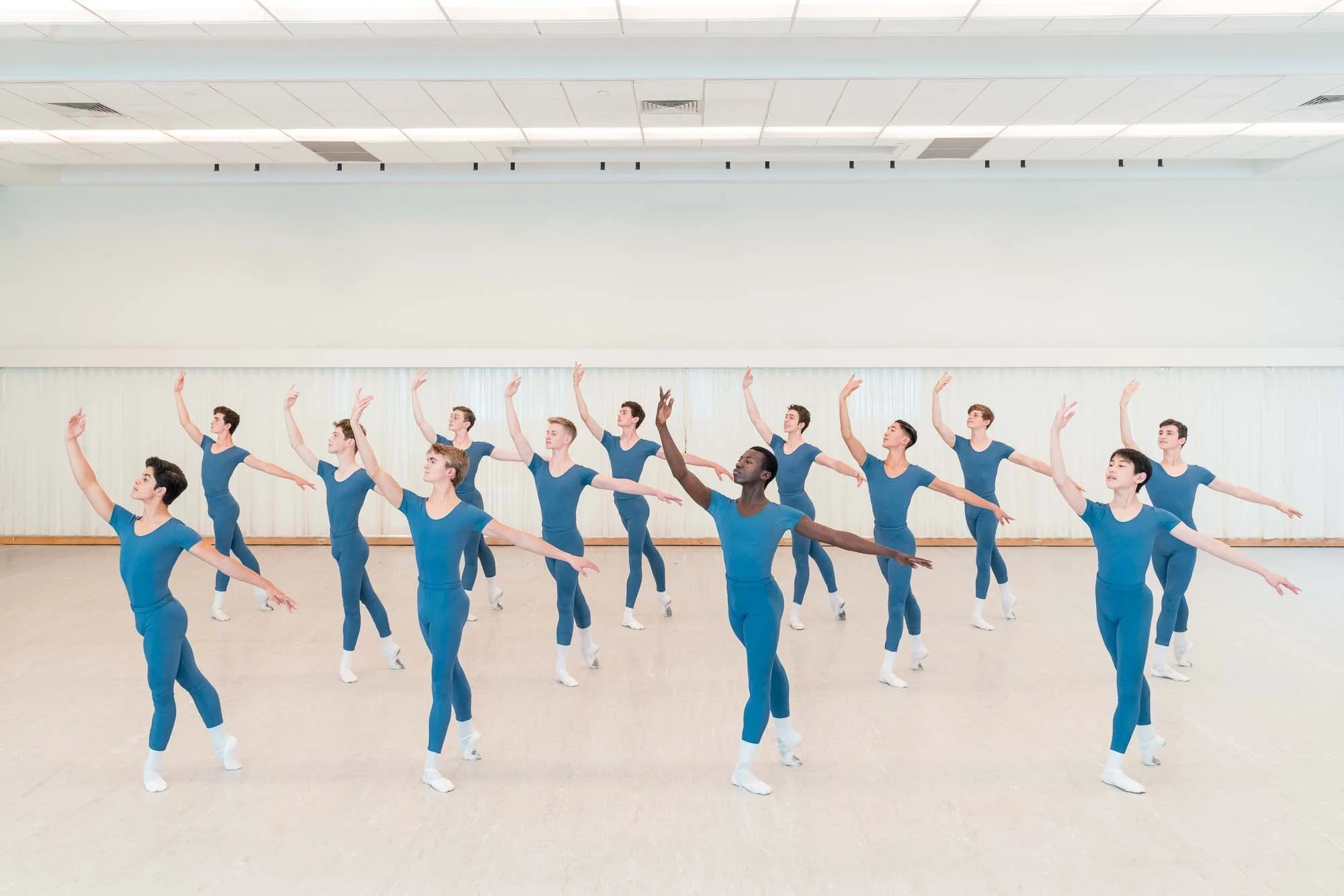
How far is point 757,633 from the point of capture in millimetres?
4516

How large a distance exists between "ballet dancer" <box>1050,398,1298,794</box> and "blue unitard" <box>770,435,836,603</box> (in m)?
2.89

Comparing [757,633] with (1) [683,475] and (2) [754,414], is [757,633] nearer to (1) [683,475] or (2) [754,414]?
(1) [683,475]

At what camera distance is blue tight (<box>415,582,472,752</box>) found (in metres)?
4.57

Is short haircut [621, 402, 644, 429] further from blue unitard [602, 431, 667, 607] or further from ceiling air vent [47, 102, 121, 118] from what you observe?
ceiling air vent [47, 102, 121, 118]

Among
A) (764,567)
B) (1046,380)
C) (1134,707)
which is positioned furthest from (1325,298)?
(764,567)

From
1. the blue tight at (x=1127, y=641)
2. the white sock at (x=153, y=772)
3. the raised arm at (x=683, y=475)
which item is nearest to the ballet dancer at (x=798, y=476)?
the raised arm at (x=683, y=475)

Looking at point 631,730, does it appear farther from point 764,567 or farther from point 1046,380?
point 1046,380

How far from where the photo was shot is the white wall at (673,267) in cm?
1138

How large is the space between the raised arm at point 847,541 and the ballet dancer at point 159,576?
2495mm

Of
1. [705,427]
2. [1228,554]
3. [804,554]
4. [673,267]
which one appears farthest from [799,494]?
[673,267]

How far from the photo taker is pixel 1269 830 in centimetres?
427

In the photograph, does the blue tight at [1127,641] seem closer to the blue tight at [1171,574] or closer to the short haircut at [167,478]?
the blue tight at [1171,574]

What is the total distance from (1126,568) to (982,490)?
320 cm

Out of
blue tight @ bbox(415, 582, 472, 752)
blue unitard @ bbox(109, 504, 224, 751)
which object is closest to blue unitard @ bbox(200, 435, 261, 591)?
blue unitard @ bbox(109, 504, 224, 751)
